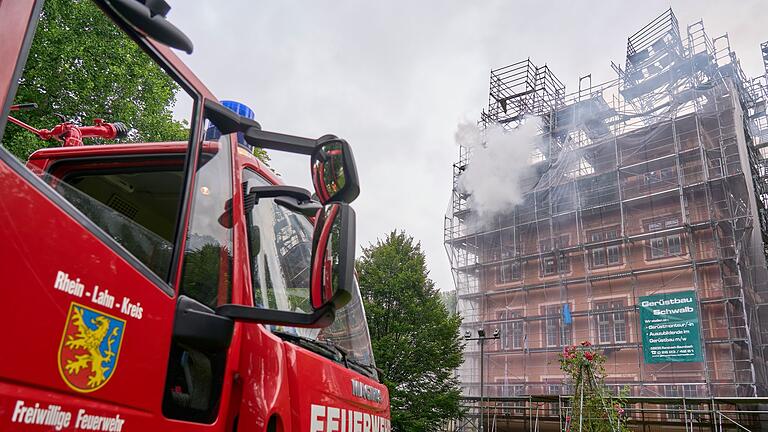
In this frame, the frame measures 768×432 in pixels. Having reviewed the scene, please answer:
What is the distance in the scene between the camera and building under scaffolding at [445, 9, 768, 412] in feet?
70.5

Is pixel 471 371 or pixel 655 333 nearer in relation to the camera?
pixel 655 333

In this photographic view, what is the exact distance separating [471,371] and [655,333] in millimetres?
9605

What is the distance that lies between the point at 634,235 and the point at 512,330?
718 cm

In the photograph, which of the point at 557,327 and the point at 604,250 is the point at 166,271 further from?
the point at 604,250

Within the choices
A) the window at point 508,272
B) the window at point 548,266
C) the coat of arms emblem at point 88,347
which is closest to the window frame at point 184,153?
the coat of arms emblem at point 88,347

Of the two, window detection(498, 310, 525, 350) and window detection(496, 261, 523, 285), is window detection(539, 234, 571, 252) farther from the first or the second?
window detection(498, 310, 525, 350)

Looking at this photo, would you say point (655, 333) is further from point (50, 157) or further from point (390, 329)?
point (50, 157)

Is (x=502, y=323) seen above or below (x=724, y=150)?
below

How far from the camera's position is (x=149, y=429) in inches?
61.0

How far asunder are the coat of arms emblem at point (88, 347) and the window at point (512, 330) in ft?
87.1

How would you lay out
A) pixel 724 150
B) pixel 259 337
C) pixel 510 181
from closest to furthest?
pixel 259 337
pixel 724 150
pixel 510 181

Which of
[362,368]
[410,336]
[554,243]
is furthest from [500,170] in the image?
[362,368]

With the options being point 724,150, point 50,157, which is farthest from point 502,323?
point 50,157

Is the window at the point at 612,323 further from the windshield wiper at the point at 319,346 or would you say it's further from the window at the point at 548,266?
→ the windshield wiper at the point at 319,346
